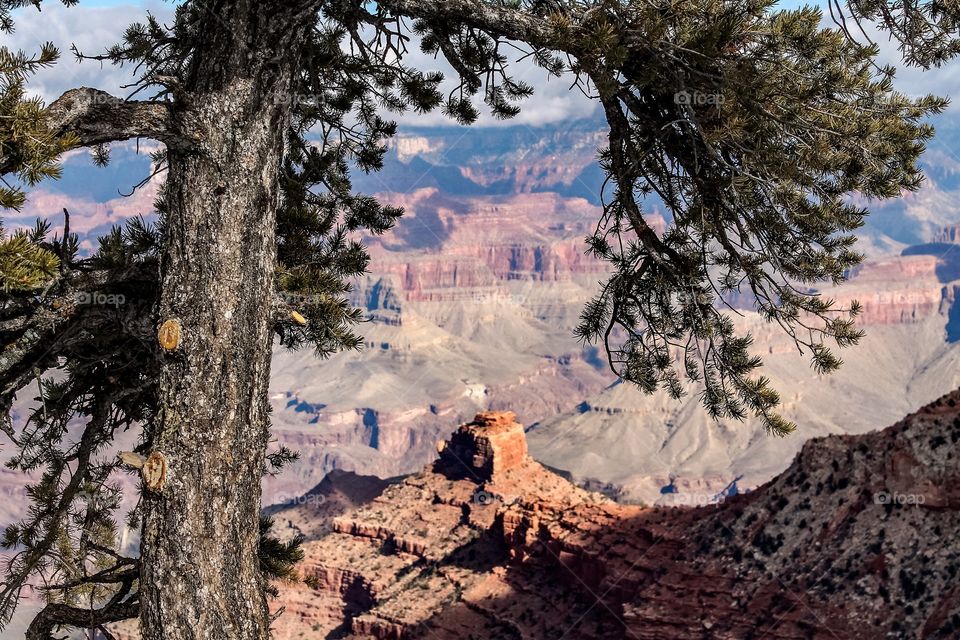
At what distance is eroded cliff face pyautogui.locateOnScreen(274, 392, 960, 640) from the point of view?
16438 millimetres

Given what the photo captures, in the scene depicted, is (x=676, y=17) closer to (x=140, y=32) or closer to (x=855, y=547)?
(x=140, y=32)

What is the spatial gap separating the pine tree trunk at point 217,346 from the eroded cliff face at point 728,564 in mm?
3599

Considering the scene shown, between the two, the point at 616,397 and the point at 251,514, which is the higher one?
the point at 251,514

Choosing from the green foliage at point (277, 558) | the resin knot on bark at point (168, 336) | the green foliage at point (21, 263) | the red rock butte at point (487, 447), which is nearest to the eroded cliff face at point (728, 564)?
the green foliage at point (277, 558)

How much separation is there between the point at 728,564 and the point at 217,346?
19.9m

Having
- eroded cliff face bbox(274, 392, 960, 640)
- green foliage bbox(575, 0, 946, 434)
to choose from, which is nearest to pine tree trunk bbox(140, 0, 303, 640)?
green foliage bbox(575, 0, 946, 434)

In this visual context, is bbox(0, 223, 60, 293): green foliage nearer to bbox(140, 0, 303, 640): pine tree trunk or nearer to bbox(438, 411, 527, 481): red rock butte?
bbox(140, 0, 303, 640): pine tree trunk

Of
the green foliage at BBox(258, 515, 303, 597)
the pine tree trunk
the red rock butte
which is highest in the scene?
the pine tree trunk

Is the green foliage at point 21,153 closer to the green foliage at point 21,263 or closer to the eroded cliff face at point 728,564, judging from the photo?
the green foliage at point 21,263

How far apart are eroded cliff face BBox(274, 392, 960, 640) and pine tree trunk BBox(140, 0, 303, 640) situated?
3.60 meters

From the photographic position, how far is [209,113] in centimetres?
434

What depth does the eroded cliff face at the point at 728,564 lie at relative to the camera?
53.9ft

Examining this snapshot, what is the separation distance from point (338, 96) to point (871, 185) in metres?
5.12

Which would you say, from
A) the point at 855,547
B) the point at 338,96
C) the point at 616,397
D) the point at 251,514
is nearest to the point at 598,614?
the point at 855,547
